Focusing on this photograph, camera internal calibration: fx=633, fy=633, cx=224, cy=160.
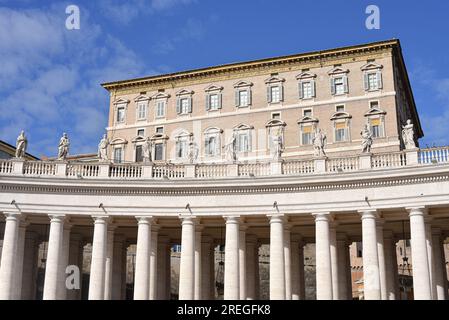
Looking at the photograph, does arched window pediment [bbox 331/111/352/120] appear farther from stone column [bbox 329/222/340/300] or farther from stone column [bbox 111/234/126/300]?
stone column [bbox 329/222/340/300]

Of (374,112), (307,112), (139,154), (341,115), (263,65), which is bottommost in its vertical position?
(139,154)

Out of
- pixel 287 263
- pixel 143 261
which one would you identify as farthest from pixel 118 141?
pixel 287 263

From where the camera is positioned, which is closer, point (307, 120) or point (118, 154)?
point (307, 120)

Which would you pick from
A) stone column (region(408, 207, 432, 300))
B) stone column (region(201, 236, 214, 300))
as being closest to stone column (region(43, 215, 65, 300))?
stone column (region(201, 236, 214, 300))

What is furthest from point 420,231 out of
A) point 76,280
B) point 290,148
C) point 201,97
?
point 201,97

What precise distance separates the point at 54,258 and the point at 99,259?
2937 mm

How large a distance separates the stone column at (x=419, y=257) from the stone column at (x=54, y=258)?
74.6 ft

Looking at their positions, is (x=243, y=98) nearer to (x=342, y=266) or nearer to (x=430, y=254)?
(x=342, y=266)

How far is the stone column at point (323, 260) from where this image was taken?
39.6m

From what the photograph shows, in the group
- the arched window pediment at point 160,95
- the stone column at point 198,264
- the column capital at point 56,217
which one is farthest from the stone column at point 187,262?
the arched window pediment at point 160,95

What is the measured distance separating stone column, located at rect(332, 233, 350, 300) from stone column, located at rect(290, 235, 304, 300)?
3.19 metres

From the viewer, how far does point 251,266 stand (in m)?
47.8
